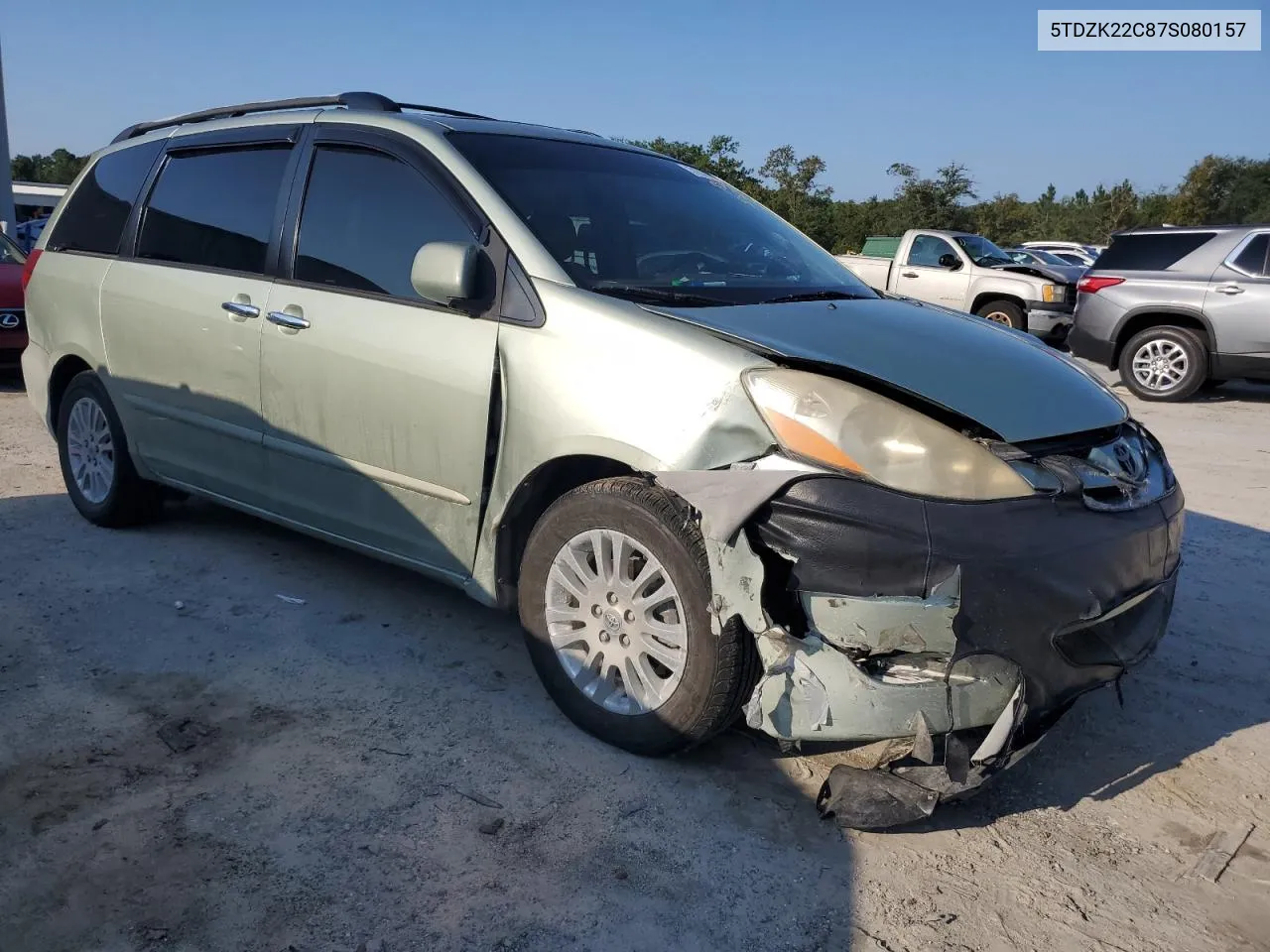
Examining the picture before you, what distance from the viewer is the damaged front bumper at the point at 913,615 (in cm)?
248

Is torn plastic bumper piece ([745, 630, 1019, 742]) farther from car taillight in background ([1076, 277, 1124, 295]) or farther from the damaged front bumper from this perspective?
car taillight in background ([1076, 277, 1124, 295])

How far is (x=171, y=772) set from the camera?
2861mm

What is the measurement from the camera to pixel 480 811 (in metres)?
2.72

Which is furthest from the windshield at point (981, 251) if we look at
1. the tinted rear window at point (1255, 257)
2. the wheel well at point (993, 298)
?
the tinted rear window at point (1255, 257)

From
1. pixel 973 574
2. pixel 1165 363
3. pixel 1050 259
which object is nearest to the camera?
pixel 973 574

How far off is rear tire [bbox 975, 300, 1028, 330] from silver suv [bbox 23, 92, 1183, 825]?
A: 11070 millimetres

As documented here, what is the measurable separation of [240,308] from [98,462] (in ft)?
5.12

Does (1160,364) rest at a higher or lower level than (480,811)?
higher

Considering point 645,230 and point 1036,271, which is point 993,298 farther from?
point 645,230

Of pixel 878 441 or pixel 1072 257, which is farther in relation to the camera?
pixel 1072 257

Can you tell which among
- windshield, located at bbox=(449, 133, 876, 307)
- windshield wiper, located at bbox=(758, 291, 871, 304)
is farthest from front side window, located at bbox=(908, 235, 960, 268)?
windshield wiper, located at bbox=(758, 291, 871, 304)

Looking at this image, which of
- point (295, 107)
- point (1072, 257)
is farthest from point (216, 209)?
point (1072, 257)

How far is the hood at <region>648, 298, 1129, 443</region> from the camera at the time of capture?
2742mm

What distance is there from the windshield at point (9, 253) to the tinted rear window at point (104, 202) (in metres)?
5.59
